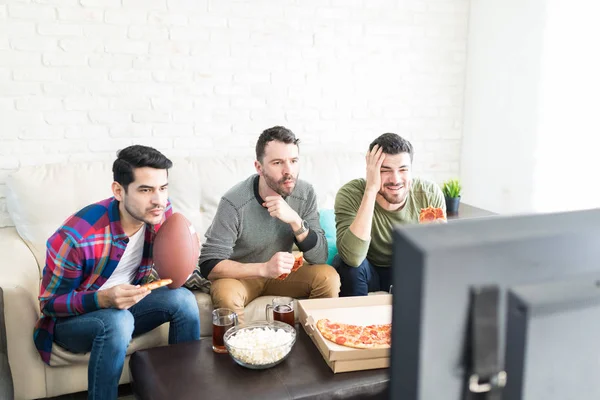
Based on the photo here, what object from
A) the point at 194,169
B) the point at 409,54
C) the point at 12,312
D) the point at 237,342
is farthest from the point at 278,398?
the point at 409,54

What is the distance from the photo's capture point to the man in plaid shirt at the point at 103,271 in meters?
1.87

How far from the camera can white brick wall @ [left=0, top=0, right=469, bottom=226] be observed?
2.70 metres

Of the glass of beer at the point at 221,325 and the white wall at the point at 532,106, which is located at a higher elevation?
the white wall at the point at 532,106

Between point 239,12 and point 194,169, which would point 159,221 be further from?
point 239,12

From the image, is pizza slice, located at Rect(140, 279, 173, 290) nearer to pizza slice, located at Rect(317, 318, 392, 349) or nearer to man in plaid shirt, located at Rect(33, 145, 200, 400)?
man in plaid shirt, located at Rect(33, 145, 200, 400)

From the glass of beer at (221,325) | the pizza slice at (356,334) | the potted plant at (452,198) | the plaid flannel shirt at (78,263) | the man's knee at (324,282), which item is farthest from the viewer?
the potted plant at (452,198)

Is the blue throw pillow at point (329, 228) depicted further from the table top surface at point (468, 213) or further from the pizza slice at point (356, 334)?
the pizza slice at point (356, 334)

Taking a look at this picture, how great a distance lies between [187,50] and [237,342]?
175 centimetres

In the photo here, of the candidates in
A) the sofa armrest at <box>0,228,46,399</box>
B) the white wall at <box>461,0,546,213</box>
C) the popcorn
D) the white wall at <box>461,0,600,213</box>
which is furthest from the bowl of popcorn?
the white wall at <box>461,0,546,213</box>

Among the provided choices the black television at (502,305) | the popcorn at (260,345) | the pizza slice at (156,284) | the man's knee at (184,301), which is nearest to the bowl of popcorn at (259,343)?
the popcorn at (260,345)

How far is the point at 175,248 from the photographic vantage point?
1.91 m

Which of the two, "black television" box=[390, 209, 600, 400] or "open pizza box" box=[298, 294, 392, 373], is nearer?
"black television" box=[390, 209, 600, 400]

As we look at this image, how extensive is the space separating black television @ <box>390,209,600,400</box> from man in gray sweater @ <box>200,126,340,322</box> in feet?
5.46

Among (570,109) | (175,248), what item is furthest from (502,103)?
(175,248)
